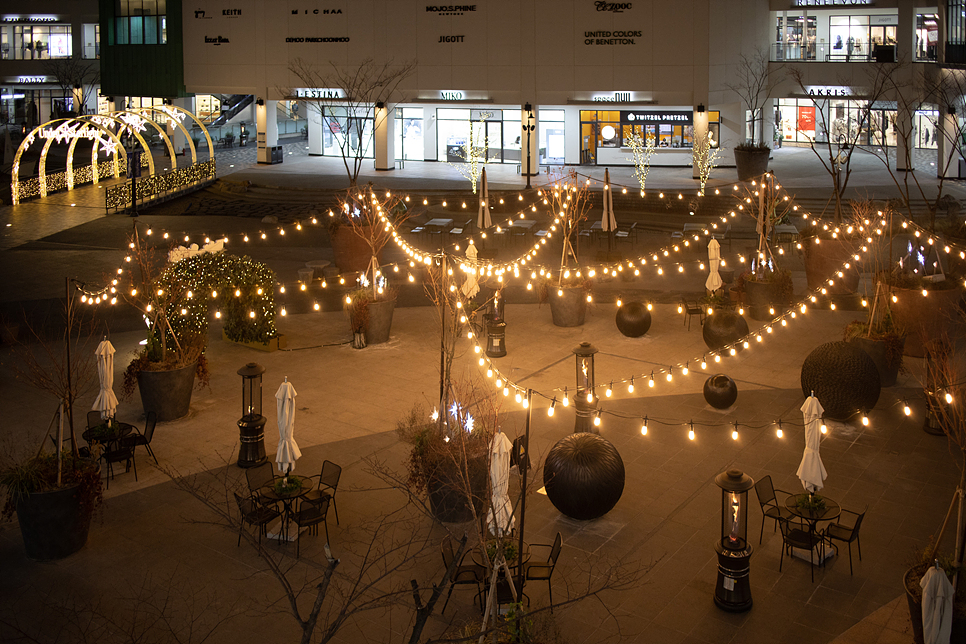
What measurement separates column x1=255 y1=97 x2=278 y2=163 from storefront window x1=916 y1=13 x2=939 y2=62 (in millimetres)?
26495

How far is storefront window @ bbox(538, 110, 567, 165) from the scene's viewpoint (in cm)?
4112

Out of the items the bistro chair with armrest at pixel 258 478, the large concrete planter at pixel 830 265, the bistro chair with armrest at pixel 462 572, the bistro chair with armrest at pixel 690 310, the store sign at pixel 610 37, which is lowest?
the bistro chair with armrest at pixel 462 572

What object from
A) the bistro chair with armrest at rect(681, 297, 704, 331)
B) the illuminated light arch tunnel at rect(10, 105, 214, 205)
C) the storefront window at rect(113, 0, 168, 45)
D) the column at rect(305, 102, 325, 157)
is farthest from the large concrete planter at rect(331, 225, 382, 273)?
the storefront window at rect(113, 0, 168, 45)

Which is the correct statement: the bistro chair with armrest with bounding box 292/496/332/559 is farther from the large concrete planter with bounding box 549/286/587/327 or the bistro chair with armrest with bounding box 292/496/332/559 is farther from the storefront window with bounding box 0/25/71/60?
the storefront window with bounding box 0/25/71/60

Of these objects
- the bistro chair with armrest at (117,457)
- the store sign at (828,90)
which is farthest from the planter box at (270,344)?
the store sign at (828,90)

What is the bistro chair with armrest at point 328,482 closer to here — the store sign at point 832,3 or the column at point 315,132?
the column at point 315,132

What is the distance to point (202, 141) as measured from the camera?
170ft

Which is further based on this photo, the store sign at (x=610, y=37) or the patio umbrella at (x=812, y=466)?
the store sign at (x=610, y=37)

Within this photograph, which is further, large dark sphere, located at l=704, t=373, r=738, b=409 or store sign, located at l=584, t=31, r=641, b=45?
store sign, located at l=584, t=31, r=641, b=45

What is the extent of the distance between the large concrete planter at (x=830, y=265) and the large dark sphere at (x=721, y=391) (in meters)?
6.51

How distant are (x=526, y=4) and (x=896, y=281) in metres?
24.3

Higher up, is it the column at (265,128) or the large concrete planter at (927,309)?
the column at (265,128)

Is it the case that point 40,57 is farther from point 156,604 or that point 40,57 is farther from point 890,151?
point 156,604

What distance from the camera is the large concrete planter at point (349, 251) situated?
74.9 feet
